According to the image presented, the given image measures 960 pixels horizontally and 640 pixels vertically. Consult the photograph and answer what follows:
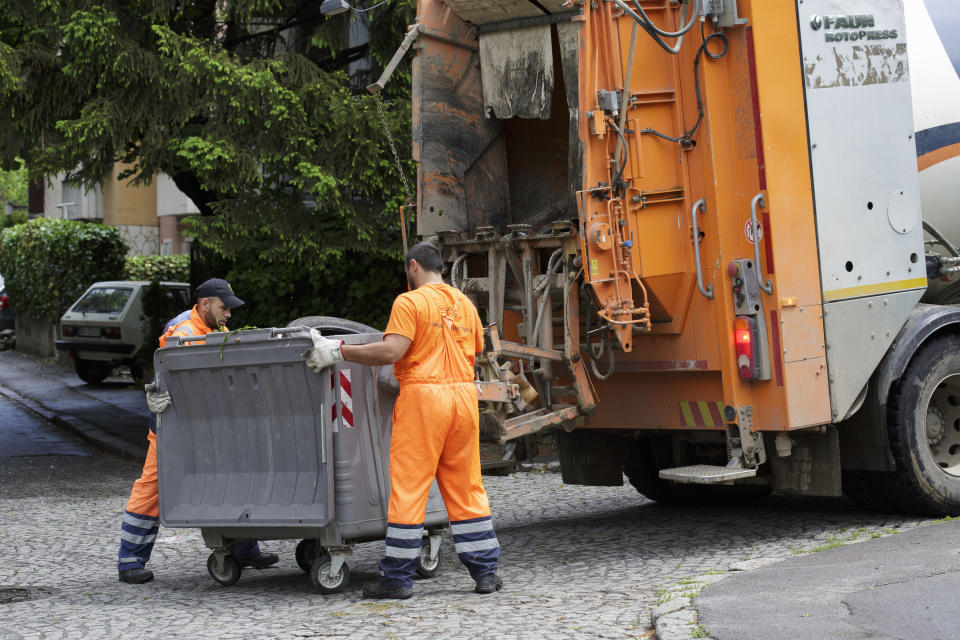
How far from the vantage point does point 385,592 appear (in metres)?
5.62

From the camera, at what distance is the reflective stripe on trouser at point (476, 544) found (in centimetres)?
564

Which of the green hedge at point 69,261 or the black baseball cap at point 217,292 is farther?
the green hedge at point 69,261

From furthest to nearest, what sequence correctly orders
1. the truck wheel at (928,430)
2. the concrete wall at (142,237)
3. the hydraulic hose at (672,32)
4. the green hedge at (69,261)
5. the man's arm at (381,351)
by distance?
the concrete wall at (142,237)
the green hedge at (69,261)
the truck wheel at (928,430)
the hydraulic hose at (672,32)
the man's arm at (381,351)

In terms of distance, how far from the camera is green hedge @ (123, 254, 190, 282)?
21766 millimetres

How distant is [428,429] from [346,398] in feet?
1.49

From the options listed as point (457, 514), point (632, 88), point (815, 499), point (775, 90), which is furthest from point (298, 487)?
point (815, 499)

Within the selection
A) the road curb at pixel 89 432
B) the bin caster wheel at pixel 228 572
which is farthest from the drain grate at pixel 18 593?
the road curb at pixel 89 432

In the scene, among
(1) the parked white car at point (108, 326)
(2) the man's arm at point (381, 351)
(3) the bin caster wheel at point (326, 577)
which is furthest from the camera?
(1) the parked white car at point (108, 326)

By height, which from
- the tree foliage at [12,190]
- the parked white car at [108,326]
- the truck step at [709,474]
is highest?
the tree foliage at [12,190]

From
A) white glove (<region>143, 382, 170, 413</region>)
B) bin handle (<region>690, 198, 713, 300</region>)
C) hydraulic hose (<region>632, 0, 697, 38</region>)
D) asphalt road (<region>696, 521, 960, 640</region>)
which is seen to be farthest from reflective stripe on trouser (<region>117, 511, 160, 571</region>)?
hydraulic hose (<region>632, 0, 697, 38</region>)

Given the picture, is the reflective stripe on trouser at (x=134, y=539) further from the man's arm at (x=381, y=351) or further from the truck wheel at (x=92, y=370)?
the truck wheel at (x=92, y=370)

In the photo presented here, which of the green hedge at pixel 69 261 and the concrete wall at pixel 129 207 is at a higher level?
the concrete wall at pixel 129 207

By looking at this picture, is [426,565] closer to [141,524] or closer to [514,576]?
[514,576]

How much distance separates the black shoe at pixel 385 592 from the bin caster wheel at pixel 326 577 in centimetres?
20
